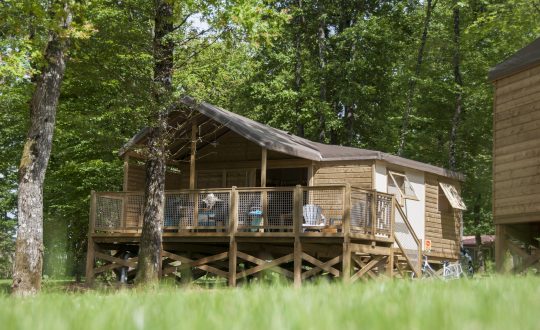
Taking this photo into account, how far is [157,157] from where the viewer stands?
1689 centimetres

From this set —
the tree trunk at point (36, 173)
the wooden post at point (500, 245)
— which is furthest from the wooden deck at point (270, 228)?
the tree trunk at point (36, 173)

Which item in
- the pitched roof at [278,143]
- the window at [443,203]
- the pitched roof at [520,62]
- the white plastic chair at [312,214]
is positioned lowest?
the white plastic chair at [312,214]

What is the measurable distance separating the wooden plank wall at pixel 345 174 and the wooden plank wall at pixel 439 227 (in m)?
3.60

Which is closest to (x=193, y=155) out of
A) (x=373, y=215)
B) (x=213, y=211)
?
(x=213, y=211)

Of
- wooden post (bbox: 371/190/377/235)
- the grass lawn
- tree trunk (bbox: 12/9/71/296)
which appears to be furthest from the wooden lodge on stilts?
the grass lawn

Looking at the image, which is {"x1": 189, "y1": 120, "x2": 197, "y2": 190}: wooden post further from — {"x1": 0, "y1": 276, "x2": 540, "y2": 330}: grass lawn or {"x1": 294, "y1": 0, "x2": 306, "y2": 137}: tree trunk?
{"x1": 0, "y1": 276, "x2": 540, "y2": 330}: grass lawn

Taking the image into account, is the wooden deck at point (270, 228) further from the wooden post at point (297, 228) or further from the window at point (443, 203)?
the window at point (443, 203)

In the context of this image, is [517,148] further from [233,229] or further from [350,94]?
[350,94]

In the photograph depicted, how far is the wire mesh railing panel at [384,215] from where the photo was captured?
1836 cm

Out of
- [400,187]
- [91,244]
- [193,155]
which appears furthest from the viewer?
[400,187]

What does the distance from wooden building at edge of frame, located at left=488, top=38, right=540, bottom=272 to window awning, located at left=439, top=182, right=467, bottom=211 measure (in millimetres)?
5014

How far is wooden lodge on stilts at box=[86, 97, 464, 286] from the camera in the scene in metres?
17.8

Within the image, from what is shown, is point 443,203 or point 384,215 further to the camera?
point 443,203

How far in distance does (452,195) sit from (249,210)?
350 inches
